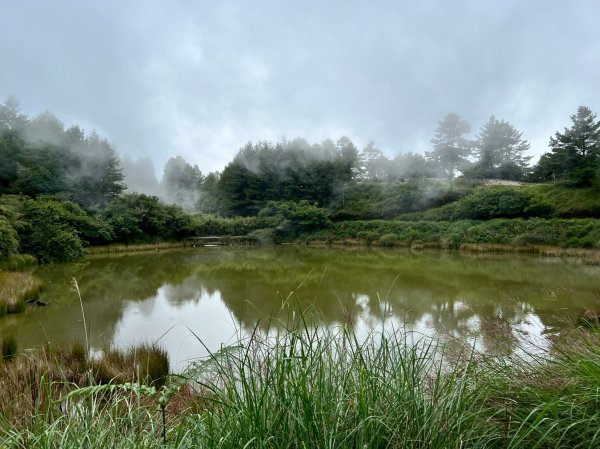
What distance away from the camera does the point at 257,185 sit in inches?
1231

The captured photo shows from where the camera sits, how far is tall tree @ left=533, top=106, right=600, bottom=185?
18.5 metres

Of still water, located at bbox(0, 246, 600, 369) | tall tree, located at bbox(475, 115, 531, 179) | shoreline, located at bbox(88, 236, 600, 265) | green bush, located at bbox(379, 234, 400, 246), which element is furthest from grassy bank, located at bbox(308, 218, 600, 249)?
tall tree, located at bbox(475, 115, 531, 179)

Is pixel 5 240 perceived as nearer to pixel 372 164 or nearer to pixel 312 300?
pixel 312 300

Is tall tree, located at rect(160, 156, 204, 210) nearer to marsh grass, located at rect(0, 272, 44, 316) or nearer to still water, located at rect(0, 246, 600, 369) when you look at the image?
still water, located at rect(0, 246, 600, 369)

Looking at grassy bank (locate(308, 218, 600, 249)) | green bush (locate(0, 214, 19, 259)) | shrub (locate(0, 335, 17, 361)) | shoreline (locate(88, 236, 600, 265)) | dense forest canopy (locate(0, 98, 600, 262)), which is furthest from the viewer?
dense forest canopy (locate(0, 98, 600, 262))

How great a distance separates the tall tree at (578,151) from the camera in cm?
1855

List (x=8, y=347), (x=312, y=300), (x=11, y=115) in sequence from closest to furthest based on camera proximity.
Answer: (x=8, y=347)
(x=312, y=300)
(x=11, y=115)

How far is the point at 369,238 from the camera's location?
2220cm

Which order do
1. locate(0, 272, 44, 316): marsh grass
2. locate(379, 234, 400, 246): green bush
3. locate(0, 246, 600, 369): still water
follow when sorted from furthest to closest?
locate(379, 234, 400, 246): green bush < locate(0, 272, 44, 316): marsh grass < locate(0, 246, 600, 369): still water

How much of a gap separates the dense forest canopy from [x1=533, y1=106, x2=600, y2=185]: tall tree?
2.0 inches

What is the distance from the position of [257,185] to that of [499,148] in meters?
19.7

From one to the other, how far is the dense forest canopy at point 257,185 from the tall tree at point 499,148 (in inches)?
3.3

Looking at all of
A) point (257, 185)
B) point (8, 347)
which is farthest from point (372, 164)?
point (8, 347)

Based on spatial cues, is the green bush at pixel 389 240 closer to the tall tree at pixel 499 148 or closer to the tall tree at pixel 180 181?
the tall tree at pixel 499 148
